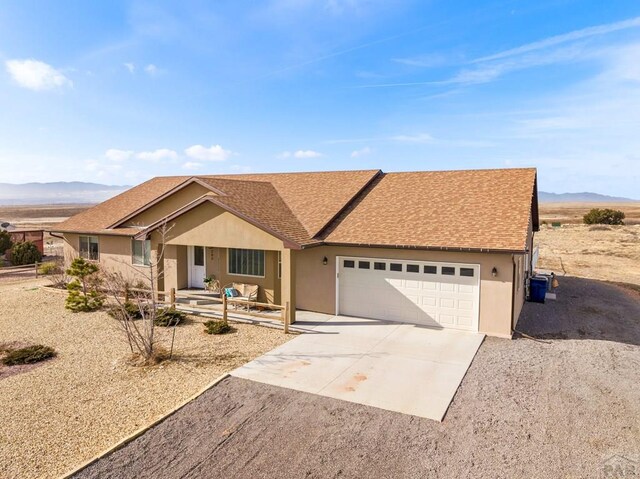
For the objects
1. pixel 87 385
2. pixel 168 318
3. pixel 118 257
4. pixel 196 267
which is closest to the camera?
pixel 87 385

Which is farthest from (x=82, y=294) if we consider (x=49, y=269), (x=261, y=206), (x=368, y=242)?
(x=368, y=242)

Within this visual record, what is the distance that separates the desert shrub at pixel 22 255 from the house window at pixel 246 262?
20.4m

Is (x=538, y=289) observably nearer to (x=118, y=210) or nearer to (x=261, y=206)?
(x=261, y=206)

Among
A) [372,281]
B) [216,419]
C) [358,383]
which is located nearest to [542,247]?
[372,281]

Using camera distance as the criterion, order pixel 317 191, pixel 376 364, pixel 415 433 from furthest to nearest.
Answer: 1. pixel 317 191
2. pixel 376 364
3. pixel 415 433

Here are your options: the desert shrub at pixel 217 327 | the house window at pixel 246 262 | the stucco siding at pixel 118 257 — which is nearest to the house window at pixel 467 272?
the house window at pixel 246 262

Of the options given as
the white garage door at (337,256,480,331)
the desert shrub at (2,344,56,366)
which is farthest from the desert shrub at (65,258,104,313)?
the white garage door at (337,256,480,331)

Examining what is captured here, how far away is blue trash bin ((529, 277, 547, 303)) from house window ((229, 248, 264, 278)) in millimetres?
11845

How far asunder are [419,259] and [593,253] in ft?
93.6

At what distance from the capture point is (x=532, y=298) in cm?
1727

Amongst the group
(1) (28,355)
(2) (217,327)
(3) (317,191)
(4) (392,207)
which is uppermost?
(3) (317,191)

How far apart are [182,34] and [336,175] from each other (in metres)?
9.53

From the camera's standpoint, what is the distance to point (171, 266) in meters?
18.1

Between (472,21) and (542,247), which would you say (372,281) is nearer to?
(472,21)
